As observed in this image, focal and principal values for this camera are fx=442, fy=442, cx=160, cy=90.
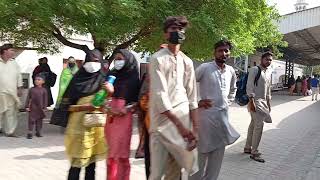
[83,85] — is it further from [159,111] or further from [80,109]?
[159,111]

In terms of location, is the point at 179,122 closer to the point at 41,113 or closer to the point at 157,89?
the point at 157,89

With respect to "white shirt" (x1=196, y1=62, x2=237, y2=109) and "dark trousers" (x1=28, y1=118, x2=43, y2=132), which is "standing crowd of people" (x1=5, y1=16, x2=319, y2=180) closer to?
"white shirt" (x1=196, y1=62, x2=237, y2=109)

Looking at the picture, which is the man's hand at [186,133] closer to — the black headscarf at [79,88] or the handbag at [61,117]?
the black headscarf at [79,88]

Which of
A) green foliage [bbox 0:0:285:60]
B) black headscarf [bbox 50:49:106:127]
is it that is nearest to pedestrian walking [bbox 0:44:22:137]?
green foliage [bbox 0:0:285:60]

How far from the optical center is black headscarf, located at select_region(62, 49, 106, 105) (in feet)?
13.5

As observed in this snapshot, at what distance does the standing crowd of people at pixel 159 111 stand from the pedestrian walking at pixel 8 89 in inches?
160

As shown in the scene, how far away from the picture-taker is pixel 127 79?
462cm

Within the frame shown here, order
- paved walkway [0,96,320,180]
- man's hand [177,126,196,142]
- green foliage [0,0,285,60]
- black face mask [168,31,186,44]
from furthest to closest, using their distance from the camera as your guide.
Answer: green foliage [0,0,285,60], paved walkway [0,96,320,180], black face mask [168,31,186,44], man's hand [177,126,196,142]

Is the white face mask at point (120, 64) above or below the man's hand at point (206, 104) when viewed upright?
above

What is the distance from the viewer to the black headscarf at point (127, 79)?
4570 mm

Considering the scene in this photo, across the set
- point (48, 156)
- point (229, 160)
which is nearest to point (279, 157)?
point (229, 160)

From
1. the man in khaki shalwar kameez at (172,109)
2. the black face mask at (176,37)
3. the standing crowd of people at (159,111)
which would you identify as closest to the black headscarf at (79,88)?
the standing crowd of people at (159,111)

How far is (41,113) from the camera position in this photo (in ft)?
27.9

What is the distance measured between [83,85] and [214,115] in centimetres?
141
